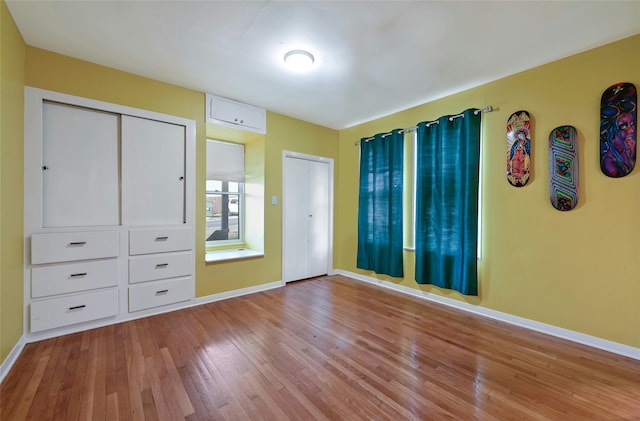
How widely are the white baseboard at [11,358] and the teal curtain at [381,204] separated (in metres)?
3.78

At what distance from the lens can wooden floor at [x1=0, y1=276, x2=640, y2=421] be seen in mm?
1546

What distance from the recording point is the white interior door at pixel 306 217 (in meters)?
4.17

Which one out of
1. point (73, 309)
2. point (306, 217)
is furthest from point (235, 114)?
point (73, 309)

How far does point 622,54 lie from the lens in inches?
85.0

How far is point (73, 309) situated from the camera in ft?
8.04

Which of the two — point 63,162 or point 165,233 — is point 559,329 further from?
point 63,162

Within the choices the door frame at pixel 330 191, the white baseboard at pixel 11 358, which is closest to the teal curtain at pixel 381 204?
the door frame at pixel 330 191

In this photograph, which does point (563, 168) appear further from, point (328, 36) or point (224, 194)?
point (224, 194)

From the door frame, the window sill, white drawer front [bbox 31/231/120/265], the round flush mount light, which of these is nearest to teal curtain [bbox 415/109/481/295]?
the door frame

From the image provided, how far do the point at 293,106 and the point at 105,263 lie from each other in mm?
2842

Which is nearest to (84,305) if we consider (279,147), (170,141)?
(170,141)

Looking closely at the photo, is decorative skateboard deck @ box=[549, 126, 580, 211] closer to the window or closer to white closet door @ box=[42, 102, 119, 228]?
the window

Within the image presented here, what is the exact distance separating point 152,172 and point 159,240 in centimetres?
76

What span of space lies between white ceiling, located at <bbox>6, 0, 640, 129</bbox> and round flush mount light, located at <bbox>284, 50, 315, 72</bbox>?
0.06 meters
